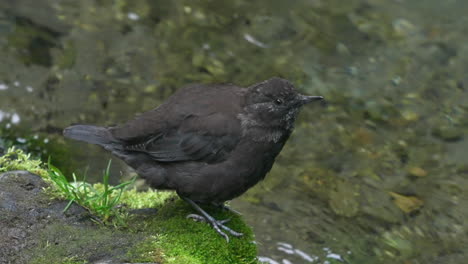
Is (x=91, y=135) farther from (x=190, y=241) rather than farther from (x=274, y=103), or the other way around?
(x=274, y=103)

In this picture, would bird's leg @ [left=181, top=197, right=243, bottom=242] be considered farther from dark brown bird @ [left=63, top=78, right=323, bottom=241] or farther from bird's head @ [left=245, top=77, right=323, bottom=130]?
bird's head @ [left=245, top=77, right=323, bottom=130]

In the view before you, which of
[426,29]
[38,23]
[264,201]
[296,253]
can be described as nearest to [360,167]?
[264,201]

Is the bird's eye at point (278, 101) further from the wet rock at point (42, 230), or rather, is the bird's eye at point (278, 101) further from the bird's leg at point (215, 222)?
the wet rock at point (42, 230)

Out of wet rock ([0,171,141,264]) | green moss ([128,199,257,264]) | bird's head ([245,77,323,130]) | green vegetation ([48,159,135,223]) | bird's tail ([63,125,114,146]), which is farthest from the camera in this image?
bird's tail ([63,125,114,146])

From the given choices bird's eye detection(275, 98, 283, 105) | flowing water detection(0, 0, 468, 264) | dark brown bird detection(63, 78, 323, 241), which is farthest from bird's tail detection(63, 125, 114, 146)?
flowing water detection(0, 0, 468, 264)

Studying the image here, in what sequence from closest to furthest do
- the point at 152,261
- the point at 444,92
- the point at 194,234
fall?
the point at 152,261
the point at 194,234
the point at 444,92

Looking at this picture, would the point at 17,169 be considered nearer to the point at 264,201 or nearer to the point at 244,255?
the point at 244,255

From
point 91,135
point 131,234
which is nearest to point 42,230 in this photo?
point 131,234
